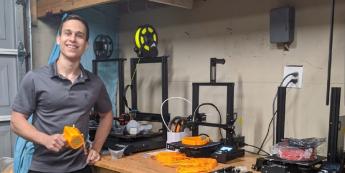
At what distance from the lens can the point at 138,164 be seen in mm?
1648

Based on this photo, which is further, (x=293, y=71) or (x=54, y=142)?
(x=293, y=71)

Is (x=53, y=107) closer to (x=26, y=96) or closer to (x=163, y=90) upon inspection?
(x=26, y=96)

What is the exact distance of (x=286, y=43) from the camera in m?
1.85

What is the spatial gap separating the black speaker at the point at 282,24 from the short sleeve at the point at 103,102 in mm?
971

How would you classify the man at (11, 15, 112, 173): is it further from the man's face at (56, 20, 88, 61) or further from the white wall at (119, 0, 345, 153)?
the white wall at (119, 0, 345, 153)

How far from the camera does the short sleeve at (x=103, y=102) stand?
1753 mm

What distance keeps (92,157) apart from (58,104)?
348mm

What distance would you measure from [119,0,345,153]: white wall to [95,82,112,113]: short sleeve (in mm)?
732

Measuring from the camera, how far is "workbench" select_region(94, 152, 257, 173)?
1557mm

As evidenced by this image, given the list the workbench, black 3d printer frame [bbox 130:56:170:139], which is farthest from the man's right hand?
black 3d printer frame [bbox 130:56:170:139]

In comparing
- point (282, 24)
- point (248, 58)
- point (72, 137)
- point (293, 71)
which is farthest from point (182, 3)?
point (72, 137)

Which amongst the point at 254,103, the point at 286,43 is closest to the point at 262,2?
the point at 286,43

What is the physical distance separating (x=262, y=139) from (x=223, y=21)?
2.57 ft

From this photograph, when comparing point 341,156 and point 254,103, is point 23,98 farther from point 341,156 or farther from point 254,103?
point 341,156
